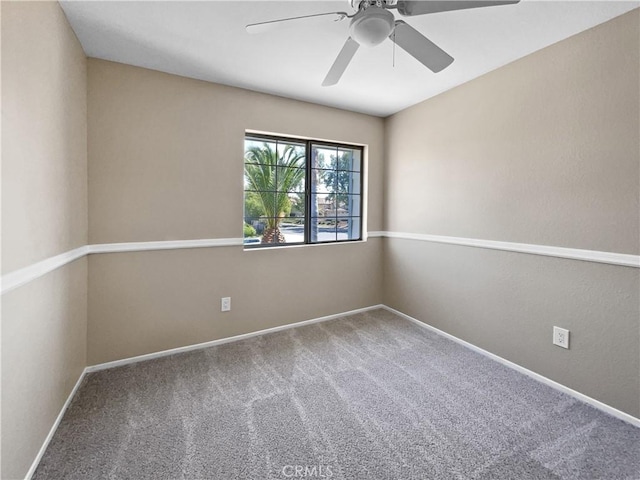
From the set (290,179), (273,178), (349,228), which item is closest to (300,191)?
(290,179)

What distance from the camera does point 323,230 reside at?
334cm

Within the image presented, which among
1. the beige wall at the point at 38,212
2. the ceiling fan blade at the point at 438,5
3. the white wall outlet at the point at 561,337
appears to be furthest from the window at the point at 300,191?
the white wall outlet at the point at 561,337

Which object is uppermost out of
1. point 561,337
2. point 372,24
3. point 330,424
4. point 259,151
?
point 372,24

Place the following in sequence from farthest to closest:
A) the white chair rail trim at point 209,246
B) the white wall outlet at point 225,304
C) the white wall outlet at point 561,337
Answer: the white wall outlet at point 225,304 → the white wall outlet at point 561,337 → the white chair rail trim at point 209,246

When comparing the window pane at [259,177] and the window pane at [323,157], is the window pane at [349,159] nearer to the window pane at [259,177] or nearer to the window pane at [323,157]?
the window pane at [323,157]

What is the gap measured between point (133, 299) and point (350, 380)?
5.85ft

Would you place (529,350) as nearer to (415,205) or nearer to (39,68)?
(415,205)

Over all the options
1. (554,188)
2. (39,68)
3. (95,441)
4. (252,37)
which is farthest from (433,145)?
(95,441)

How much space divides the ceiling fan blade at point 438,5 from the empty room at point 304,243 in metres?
0.02

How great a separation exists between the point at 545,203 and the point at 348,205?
1931 millimetres

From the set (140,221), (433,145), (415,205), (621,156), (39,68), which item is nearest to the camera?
(39,68)

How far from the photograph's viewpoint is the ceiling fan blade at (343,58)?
1571 mm

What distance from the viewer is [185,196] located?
2.49 m

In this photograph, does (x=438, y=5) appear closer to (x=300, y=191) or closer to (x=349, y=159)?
(x=300, y=191)
